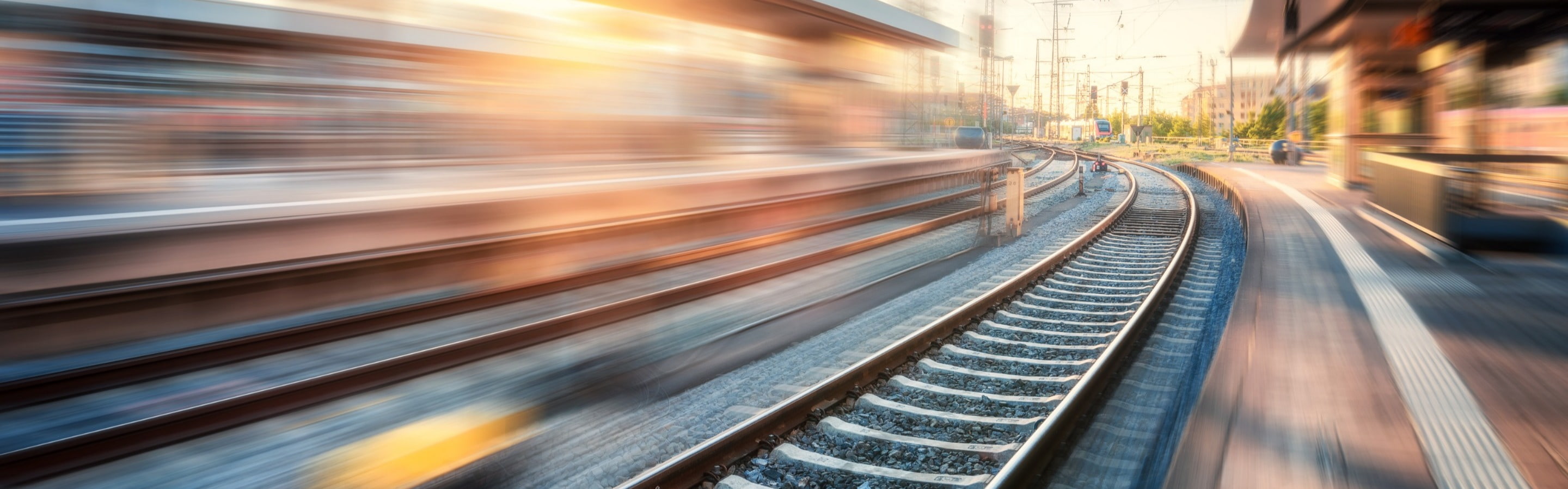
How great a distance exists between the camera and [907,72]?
20312 millimetres

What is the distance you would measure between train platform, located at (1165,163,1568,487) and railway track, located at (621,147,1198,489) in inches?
27.4

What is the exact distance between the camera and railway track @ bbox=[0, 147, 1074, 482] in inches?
165

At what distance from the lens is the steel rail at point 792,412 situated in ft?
11.4

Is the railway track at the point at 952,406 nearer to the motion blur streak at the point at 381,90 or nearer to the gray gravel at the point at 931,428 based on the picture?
the gray gravel at the point at 931,428

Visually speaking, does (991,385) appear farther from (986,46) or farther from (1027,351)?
(986,46)

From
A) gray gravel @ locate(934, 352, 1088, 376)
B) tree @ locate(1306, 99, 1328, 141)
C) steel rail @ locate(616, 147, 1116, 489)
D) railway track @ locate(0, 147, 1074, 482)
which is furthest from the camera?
tree @ locate(1306, 99, 1328, 141)

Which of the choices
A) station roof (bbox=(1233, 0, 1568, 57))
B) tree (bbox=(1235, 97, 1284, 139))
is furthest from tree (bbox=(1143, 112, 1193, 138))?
station roof (bbox=(1233, 0, 1568, 57))

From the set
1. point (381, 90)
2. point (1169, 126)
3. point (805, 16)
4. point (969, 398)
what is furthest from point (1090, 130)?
point (969, 398)

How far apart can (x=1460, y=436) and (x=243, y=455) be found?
5.89 m

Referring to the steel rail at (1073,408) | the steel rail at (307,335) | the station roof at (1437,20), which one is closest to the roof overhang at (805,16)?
the steel rail at (307,335)

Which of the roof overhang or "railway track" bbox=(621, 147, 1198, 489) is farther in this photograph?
the roof overhang

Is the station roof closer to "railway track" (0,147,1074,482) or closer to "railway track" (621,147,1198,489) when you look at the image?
"railway track" (621,147,1198,489)

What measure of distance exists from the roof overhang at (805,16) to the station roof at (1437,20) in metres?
6.89

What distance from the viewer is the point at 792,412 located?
4.16 meters
